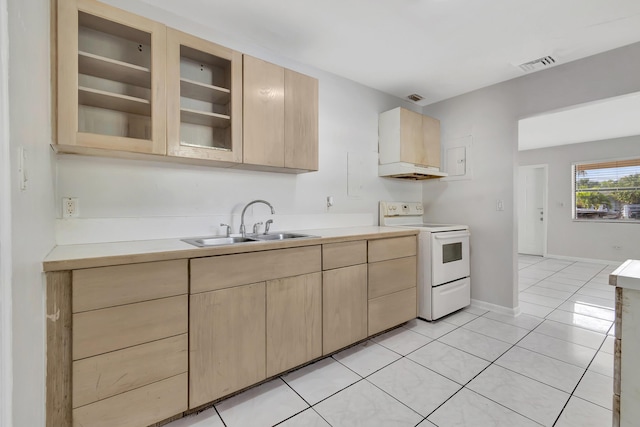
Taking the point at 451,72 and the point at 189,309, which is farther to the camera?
the point at 451,72

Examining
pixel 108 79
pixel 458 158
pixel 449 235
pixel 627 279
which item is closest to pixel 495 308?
pixel 449 235

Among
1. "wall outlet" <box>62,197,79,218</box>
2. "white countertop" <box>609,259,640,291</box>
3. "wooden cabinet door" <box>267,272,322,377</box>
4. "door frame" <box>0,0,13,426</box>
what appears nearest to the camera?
"door frame" <box>0,0,13,426</box>

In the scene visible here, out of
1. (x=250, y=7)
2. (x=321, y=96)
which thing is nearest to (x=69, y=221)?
(x=250, y=7)

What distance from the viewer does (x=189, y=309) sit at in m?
1.41

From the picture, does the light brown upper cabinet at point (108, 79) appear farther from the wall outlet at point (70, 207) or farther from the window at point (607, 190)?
the window at point (607, 190)

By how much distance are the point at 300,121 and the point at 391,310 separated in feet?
5.69

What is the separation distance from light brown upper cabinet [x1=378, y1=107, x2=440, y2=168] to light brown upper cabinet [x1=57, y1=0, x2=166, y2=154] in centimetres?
221

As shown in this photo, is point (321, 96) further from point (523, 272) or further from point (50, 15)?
point (523, 272)

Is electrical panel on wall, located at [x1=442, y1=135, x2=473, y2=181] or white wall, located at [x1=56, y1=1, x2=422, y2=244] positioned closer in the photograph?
white wall, located at [x1=56, y1=1, x2=422, y2=244]

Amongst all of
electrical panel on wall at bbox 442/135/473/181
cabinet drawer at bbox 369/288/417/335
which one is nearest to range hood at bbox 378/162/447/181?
electrical panel on wall at bbox 442/135/473/181

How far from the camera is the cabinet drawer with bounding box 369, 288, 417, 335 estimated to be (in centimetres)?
224

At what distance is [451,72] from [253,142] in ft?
6.96

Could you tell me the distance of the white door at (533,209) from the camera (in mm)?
6020

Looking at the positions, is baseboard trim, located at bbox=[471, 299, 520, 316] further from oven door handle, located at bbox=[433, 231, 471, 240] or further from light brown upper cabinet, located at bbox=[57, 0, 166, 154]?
light brown upper cabinet, located at bbox=[57, 0, 166, 154]
